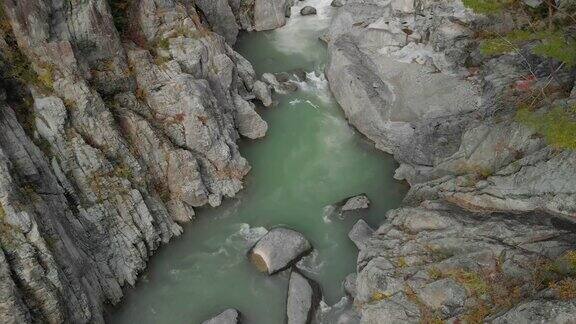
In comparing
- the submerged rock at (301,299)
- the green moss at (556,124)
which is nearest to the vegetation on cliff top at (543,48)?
the green moss at (556,124)

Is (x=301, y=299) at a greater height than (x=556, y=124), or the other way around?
(x=556, y=124)

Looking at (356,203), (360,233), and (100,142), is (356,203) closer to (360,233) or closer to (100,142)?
(360,233)

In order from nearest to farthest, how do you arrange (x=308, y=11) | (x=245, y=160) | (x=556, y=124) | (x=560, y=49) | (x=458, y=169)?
1. (x=556, y=124)
2. (x=560, y=49)
3. (x=458, y=169)
4. (x=245, y=160)
5. (x=308, y=11)

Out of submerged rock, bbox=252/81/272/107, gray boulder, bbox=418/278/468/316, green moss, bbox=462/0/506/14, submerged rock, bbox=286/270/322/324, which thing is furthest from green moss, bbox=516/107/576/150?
submerged rock, bbox=252/81/272/107

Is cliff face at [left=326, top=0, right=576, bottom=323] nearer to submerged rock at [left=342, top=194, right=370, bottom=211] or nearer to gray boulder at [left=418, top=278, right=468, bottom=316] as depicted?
gray boulder at [left=418, top=278, right=468, bottom=316]

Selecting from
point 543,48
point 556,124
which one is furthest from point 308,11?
point 556,124

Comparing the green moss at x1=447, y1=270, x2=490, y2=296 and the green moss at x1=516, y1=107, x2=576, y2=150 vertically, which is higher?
the green moss at x1=516, y1=107, x2=576, y2=150

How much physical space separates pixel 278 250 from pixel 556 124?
1470 cm

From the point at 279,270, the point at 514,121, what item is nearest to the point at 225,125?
the point at 279,270

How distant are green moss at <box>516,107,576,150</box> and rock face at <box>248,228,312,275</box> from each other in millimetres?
12878

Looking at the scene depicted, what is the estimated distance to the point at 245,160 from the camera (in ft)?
106

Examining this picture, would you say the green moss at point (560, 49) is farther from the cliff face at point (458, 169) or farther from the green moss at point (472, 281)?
the green moss at point (472, 281)

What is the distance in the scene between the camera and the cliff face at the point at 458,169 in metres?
21.6

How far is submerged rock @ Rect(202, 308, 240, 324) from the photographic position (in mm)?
24298
